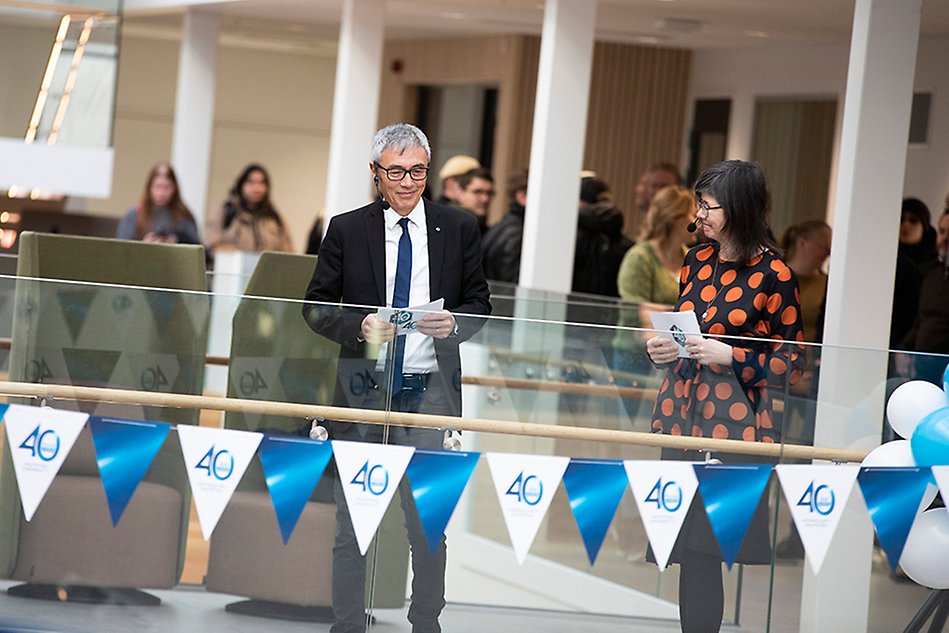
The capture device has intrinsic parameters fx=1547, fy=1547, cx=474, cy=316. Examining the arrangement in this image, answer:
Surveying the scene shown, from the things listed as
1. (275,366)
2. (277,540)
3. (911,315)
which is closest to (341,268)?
(275,366)

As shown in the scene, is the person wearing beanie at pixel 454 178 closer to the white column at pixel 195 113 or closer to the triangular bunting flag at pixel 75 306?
the white column at pixel 195 113

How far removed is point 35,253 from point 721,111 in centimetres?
957

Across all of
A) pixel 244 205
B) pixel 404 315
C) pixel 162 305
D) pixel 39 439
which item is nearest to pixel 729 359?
pixel 404 315

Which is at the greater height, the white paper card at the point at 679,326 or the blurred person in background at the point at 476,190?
the blurred person in background at the point at 476,190

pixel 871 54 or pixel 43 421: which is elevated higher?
pixel 871 54

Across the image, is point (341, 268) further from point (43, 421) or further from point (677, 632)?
point (677, 632)

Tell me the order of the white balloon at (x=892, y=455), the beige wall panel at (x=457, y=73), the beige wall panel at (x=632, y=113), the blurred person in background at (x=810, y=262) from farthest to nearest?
the beige wall panel at (x=457, y=73)
the beige wall panel at (x=632, y=113)
the blurred person in background at (x=810, y=262)
the white balloon at (x=892, y=455)

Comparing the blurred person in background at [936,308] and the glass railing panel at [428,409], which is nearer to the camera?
the glass railing panel at [428,409]

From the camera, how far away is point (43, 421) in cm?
460

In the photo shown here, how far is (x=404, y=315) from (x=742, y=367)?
1039mm

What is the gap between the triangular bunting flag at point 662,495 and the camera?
4613mm

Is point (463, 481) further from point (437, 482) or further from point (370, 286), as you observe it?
point (370, 286)

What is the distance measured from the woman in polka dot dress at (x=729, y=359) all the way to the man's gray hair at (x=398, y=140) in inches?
34.5

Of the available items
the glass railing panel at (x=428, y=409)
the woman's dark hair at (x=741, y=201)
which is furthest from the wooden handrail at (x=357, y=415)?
the woman's dark hair at (x=741, y=201)
